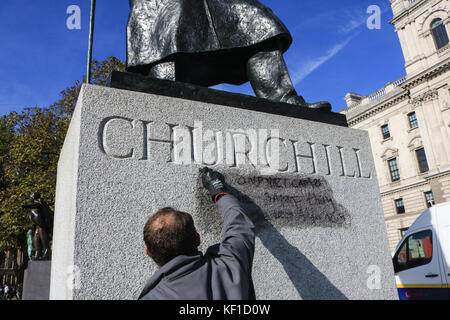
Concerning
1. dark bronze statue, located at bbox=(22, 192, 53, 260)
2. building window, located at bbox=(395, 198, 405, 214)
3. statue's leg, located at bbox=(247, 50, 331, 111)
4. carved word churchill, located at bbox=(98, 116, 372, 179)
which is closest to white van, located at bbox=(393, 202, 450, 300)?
carved word churchill, located at bbox=(98, 116, 372, 179)

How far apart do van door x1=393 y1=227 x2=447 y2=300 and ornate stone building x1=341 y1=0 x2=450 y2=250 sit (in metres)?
23.5

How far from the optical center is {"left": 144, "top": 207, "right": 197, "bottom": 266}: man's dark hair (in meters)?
1.39

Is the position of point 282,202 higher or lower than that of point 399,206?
lower

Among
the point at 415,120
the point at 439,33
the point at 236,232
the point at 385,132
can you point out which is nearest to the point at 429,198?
the point at 415,120

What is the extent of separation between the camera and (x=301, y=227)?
255cm

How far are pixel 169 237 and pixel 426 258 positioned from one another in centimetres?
616

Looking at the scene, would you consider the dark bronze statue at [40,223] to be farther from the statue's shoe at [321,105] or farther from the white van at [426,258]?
the statue's shoe at [321,105]

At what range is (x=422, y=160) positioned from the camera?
29203 mm

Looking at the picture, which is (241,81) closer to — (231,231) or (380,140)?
(231,231)

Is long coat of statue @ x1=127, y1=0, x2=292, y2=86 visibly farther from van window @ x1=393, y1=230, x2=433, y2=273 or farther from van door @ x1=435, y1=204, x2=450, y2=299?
van window @ x1=393, y1=230, x2=433, y2=273

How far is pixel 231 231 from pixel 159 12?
7.57 feet

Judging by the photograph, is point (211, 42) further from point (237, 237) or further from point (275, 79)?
point (237, 237)
